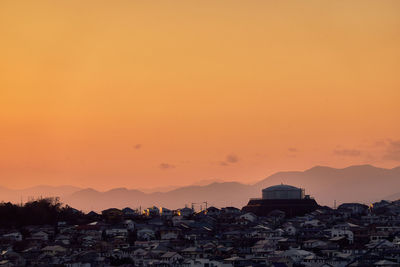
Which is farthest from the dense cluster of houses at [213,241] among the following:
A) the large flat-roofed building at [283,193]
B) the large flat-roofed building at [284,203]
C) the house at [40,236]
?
the large flat-roofed building at [283,193]

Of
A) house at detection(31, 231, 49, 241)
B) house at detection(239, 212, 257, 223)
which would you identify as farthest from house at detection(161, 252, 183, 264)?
house at detection(239, 212, 257, 223)

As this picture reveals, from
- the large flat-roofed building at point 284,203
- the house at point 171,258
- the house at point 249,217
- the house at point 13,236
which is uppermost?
the large flat-roofed building at point 284,203

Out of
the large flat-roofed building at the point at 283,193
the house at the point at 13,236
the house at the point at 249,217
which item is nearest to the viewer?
the house at the point at 13,236

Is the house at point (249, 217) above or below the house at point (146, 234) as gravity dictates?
above

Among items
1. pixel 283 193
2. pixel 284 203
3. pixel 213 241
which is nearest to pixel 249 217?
pixel 284 203

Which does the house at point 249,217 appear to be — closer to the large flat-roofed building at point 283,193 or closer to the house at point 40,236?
the large flat-roofed building at point 283,193

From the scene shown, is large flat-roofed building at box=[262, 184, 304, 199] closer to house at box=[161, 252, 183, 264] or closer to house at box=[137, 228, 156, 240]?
house at box=[137, 228, 156, 240]

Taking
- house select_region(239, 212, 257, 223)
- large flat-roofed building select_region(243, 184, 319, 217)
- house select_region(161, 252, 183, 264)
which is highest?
large flat-roofed building select_region(243, 184, 319, 217)
